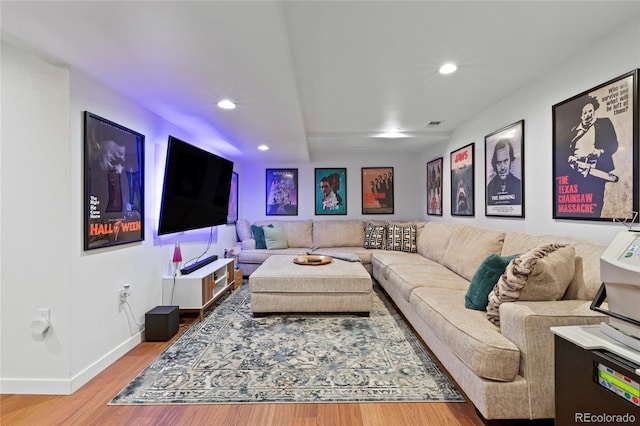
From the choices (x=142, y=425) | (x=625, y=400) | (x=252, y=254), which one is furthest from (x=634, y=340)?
(x=252, y=254)

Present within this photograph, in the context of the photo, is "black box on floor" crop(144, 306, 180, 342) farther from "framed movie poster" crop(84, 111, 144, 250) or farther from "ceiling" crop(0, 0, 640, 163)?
"ceiling" crop(0, 0, 640, 163)

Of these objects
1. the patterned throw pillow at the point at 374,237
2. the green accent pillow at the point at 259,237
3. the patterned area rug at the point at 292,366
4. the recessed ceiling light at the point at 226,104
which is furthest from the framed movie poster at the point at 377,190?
the recessed ceiling light at the point at 226,104

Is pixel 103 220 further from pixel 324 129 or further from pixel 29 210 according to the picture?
pixel 324 129

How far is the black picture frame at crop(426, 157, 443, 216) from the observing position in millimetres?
4469

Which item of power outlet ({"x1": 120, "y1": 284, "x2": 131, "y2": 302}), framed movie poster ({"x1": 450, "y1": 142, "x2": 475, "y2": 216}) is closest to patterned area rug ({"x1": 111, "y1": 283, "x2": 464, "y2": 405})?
power outlet ({"x1": 120, "y1": 284, "x2": 131, "y2": 302})

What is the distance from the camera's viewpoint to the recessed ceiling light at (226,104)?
2.41 meters

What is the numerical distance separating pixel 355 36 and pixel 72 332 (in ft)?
8.75

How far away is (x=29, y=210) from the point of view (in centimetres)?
184

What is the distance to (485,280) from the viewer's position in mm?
1939

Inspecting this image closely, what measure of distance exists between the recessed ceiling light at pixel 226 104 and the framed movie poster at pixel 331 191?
3207mm

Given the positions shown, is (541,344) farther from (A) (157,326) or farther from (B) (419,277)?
(A) (157,326)

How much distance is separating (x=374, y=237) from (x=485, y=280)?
2.99 m

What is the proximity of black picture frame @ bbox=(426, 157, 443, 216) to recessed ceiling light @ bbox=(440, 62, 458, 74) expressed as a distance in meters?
2.30

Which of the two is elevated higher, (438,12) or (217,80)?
(438,12)
